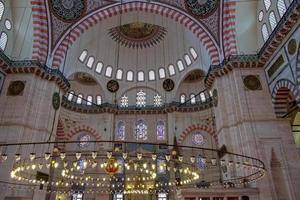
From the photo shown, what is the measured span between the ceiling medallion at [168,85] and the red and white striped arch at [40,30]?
31.2 ft

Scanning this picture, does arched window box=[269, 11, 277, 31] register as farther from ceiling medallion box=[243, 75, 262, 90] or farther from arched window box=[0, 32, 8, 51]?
arched window box=[0, 32, 8, 51]

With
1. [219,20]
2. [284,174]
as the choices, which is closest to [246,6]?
[219,20]

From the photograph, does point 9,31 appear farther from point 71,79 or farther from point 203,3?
point 203,3

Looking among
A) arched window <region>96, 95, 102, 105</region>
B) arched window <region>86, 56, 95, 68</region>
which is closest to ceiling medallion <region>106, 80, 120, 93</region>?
arched window <region>96, 95, 102, 105</region>

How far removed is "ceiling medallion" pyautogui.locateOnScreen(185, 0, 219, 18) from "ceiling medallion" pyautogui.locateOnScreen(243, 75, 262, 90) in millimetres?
4177

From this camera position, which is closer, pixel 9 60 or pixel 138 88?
pixel 9 60

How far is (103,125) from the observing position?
18844mm

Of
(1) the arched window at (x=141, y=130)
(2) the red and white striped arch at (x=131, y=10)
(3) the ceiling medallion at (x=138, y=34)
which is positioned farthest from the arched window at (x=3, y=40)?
(1) the arched window at (x=141, y=130)

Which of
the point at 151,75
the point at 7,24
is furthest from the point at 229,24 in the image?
the point at 7,24

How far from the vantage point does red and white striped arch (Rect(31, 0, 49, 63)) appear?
12578mm

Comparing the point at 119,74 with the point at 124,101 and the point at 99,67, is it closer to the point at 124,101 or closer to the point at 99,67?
the point at 99,67

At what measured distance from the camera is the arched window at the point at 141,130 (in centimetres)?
1922

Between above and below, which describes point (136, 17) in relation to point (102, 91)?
above

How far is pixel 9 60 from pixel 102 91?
8291 mm
